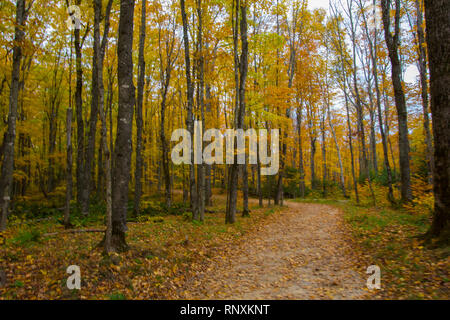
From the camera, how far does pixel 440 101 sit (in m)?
4.86

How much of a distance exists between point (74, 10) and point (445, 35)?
13.7 meters

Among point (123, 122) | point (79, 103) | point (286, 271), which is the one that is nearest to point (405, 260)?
point (286, 271)

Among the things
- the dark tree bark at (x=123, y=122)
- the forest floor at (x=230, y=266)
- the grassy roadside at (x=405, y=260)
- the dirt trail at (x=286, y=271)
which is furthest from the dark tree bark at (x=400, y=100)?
the dark tree bark at (x=123, y=122)

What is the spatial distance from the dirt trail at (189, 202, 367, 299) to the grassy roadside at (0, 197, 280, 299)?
0.57 metres

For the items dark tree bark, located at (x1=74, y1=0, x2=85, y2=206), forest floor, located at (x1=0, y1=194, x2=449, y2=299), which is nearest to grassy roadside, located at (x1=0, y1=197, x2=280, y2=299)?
forest floor, located at (x1=0, y1=194, x2=449, y2=299)

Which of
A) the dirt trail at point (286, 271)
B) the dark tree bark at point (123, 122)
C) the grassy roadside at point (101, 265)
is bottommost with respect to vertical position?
the dirt trail at point (286, 271)

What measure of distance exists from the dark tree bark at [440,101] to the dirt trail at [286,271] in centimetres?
206

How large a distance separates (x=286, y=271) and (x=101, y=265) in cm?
377

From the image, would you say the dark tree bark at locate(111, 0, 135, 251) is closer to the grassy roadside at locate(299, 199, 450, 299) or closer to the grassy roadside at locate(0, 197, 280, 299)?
the grassy roadside at locate(0, 197, 280, 299)

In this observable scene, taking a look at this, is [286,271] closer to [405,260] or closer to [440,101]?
[405,260]

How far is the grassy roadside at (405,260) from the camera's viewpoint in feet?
12.2

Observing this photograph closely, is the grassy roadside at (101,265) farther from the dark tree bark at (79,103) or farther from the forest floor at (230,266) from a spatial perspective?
the dark tree bark at (79,103)
